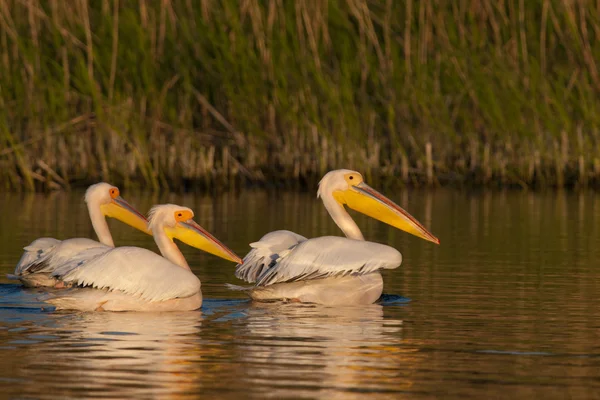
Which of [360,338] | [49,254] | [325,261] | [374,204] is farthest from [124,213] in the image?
[360,338]

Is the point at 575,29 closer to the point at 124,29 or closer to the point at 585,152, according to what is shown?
the point at 585,152

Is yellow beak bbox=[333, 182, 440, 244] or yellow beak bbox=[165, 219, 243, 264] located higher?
yellow beak bbox=[333, 182, 440, 244]

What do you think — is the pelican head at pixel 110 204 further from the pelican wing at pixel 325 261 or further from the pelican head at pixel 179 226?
the pelican wing at pixel 325 261

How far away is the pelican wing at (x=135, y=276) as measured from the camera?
7.86 m

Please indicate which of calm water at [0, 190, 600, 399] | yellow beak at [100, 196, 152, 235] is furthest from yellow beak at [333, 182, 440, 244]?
yellow beak at [100, 196, 152, 235]

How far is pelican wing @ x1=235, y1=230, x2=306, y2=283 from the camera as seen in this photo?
8.66 meters

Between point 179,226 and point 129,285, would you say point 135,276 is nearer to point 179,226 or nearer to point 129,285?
point 129,285

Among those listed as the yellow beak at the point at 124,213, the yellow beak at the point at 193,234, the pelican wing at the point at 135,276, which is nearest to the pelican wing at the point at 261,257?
the yellow beak at the point at 193,234

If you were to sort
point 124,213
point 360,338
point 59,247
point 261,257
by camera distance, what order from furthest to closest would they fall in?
point 124,213 → point 59,247 → point 261,257 → point 360,338

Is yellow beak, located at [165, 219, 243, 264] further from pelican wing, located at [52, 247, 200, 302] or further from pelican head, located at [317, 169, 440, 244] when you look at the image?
pelican head, located at [317, 169, 440, 244]

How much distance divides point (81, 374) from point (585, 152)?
12.6 meters

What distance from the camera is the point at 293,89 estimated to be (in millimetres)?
17484

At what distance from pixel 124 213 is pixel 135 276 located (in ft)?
8.17

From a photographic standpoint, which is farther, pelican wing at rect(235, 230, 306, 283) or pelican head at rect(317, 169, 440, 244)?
pelican head at rect(317, 169, 440, 244)
